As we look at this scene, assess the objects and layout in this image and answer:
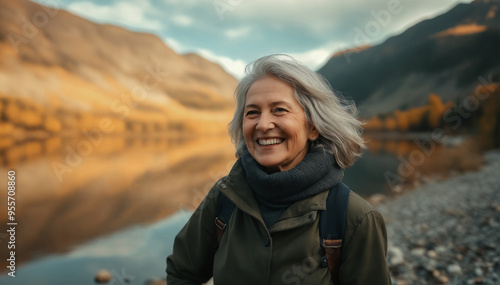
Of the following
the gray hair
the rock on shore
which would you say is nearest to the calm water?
the rock on shore

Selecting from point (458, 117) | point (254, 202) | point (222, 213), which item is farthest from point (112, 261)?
point (458, 117)

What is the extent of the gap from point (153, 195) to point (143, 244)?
9217 millimetres

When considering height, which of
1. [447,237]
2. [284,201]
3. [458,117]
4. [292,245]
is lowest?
[447,237]

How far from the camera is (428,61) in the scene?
4107 inches

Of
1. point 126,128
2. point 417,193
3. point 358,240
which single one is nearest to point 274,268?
point 358,240

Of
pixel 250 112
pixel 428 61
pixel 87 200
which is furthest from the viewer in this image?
pixel 428 61

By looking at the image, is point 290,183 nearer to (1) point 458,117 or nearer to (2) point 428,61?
(1) point 458,117

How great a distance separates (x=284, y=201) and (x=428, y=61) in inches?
4790

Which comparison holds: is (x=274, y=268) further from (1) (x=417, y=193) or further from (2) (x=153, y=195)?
(2) (x=153, y=195)

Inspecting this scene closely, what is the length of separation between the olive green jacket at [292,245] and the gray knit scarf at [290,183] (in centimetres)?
5

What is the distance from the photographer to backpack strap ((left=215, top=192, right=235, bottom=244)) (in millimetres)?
1867

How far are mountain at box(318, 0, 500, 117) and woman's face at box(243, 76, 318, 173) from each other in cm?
7373

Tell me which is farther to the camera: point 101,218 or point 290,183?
point 101,218

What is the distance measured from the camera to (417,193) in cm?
1494
